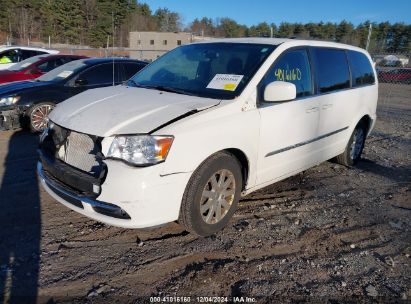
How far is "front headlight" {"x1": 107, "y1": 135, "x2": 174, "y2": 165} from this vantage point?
280 centimetres

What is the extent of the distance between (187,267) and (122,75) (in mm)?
5803

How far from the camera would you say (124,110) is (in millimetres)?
3193

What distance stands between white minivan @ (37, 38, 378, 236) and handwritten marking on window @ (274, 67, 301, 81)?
0.02m

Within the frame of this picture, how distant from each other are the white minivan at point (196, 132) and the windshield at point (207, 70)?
15 mm

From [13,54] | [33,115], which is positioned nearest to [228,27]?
[13,54]

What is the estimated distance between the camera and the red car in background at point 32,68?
8.92m

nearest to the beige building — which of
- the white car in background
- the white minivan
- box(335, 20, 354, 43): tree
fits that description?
box(335, 20, 354, 43): tree

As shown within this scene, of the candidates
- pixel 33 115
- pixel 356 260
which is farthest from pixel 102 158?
Answer: pixel 33 115

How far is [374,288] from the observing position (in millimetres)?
2775

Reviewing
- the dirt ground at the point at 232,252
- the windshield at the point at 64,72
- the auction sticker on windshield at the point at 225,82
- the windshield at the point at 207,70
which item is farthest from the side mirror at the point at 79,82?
the auction sticker on windshield at the point at 225,82

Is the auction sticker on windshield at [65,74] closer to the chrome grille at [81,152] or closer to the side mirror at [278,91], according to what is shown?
the chrome grille at [81,152]

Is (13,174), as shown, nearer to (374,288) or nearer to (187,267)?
(187,267)

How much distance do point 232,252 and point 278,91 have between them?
1567 mm

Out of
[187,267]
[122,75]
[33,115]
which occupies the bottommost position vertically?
[187,267]
